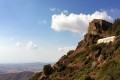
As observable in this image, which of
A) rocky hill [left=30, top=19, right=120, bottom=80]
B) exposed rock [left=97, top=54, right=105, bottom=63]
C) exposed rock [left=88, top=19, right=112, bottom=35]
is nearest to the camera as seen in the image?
rocky hill [left=30, top=19, right=120, bottom=80]

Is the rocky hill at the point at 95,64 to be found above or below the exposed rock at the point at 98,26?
below

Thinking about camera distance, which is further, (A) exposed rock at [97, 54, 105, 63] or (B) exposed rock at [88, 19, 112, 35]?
(B) exposed rock at [88, 19, 112, 35]

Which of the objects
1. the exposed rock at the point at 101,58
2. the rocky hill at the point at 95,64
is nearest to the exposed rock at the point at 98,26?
the rocky hill at the point at 95,64

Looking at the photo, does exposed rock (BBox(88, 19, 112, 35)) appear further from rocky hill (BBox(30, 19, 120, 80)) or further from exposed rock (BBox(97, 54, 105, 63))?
exposed rock (BBox(97, 54, 105, 63))

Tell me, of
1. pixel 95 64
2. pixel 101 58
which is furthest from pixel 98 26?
pixel 95 64

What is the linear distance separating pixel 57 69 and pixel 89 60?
31.8 ft

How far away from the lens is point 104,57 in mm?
52781

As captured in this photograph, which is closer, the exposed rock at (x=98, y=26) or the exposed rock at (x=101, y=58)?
the exposed rock at (x=101, y=58)

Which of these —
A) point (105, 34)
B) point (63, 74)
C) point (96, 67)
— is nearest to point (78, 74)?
point (96, 67)

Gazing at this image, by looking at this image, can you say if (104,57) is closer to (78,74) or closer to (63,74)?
(78,74)

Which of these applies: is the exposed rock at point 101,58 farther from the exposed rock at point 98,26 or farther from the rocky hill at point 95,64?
the exposed rock at point 98,26

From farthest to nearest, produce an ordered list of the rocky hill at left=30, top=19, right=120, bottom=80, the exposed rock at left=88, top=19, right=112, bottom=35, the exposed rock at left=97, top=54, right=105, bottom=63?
the exposed rock at left=88, top=19, right=112, bottom=35 < the exposed rock at left=97, top=54, right=105, bottom=63 < the rocky hill at left=30, top=19, right=120, bottom=80

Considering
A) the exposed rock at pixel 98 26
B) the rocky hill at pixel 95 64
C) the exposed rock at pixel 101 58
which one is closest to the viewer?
the rocky hill at pixel 95 64

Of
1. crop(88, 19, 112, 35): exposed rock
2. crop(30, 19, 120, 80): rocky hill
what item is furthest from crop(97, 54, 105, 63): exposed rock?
crop(88, 19, 112, 35): exposed rock
